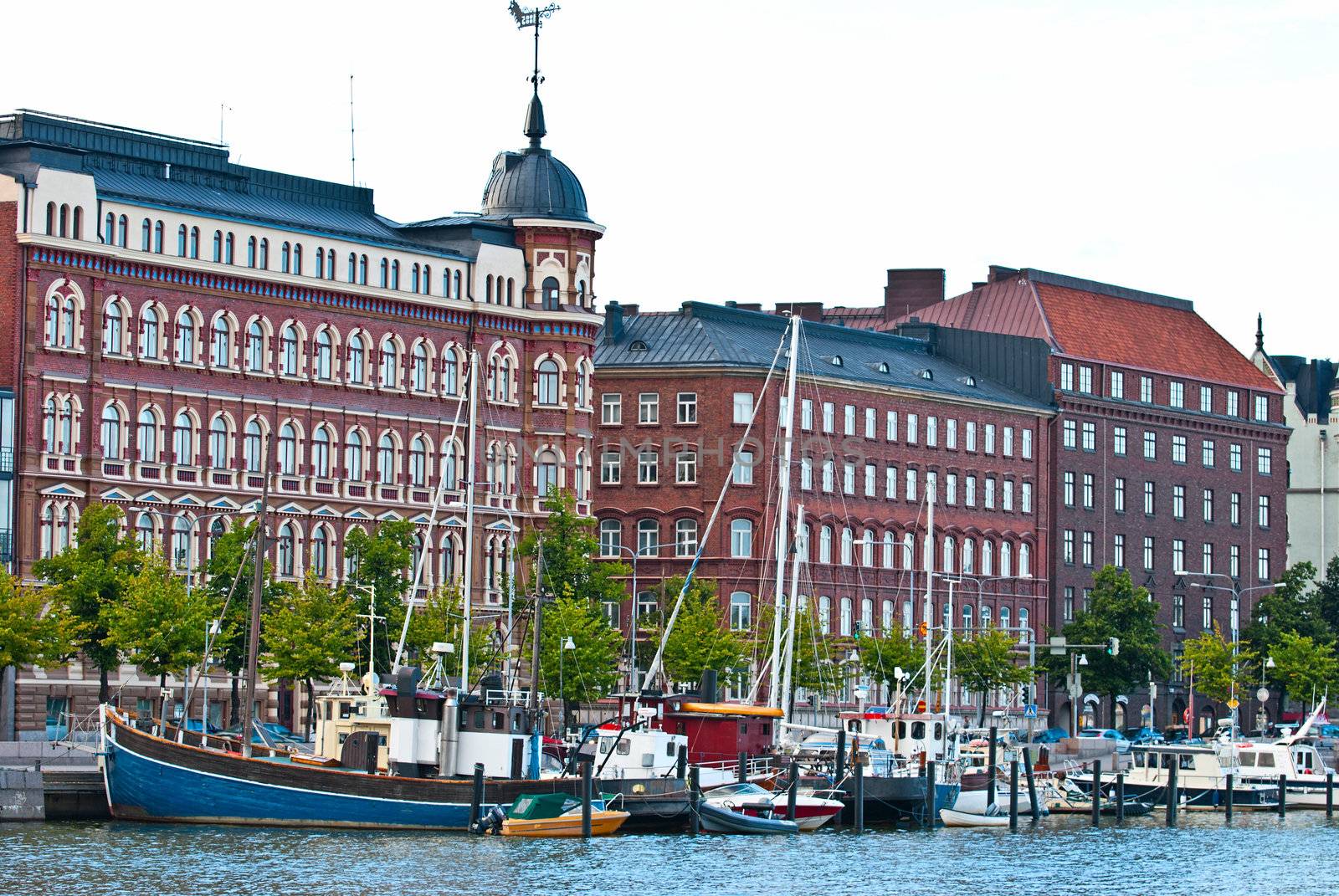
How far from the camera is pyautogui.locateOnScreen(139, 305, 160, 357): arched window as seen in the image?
132m

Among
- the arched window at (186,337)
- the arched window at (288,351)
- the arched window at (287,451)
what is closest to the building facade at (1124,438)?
the arched window at (288,351)

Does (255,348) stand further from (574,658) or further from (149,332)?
(574,658)

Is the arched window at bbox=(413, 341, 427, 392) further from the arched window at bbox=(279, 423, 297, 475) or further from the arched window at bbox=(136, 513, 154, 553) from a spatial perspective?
the arched window at bbox=(136, 513, 154, 553)

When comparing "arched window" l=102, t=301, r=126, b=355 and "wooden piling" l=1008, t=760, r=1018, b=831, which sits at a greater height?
"arched window" l=102, t=301, r=126, b=355

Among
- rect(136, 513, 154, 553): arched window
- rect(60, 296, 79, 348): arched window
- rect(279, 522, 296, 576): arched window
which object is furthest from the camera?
rect(279, 522, 296, 576): arched window

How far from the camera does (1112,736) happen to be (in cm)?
16225

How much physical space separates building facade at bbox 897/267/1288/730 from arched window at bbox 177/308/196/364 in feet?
202

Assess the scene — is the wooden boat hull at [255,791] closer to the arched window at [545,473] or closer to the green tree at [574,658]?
the green tree at [574,658]

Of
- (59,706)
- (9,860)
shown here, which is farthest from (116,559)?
(9,860)

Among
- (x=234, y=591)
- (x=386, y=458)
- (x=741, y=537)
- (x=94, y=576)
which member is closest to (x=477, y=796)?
(x=94, y=576)

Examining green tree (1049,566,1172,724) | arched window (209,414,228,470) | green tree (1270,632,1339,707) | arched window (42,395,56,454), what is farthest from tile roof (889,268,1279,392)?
arched window (42,395,56,454)

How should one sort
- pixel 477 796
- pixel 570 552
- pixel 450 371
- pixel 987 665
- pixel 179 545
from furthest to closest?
pixel 987 665, pixel 450 371, pixel 570 552, pixel 179 545, pixel 477 796

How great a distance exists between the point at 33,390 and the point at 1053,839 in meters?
43.3

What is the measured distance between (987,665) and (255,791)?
6886 cm
